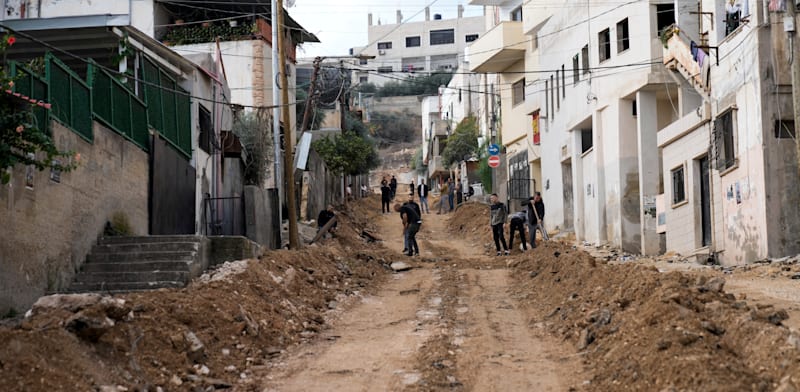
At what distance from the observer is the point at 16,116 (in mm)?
12594

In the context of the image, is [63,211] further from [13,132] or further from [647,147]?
[647,147]

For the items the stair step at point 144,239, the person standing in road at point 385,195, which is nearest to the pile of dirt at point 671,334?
the stair step at point 144,239

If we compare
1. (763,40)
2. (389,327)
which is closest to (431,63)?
(763,40)

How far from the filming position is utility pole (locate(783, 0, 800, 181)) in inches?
751

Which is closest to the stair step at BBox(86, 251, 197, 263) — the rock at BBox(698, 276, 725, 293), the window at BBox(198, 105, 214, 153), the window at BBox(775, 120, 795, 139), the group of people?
the window at BBox(198, 105, 214, 153)

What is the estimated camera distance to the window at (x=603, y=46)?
3108 centimetres

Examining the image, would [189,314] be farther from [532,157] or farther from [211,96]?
[532,157]

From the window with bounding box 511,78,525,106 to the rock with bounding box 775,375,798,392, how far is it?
37.7m

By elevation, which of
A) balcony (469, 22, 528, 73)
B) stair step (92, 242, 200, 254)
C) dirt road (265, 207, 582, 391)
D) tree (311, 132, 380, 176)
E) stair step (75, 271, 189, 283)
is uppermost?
balcony (469, 22, 528, 73)

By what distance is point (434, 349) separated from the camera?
40.3ft

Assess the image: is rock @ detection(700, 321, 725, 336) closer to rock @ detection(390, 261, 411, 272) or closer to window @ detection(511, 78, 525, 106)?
rock @ detection(390, 261, 411, 272)

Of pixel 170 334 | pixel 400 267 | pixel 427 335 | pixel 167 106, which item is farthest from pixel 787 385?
pixel 167 106

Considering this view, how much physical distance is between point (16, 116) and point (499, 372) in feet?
22.7

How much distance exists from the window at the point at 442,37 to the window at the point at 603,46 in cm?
6437
